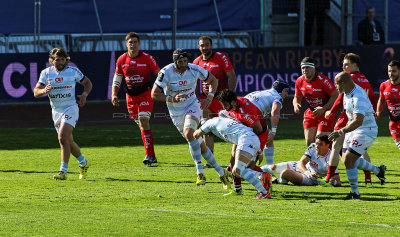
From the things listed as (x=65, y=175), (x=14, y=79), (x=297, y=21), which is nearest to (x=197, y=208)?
(x=65, y=175)

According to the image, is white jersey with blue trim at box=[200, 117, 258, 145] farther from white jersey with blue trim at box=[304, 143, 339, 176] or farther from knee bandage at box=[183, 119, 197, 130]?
white jersey with blue trim at box=[304, 143, 339, 176]

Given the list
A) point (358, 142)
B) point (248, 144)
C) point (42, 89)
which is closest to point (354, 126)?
point (358, 142)

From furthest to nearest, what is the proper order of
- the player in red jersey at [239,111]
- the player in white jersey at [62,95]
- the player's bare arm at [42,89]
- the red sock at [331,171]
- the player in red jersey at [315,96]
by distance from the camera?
the player in red jersey at [315,96] → the player in white jersey at [62,95] → the player's bare arm at [42,89] → the red sock at [331,171] → the player in red jersey at [239,111]

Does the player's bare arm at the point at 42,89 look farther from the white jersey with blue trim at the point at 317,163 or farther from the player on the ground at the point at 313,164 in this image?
the white jersey with blue trim at the point at 317,163

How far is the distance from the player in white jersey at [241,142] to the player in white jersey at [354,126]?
110cm

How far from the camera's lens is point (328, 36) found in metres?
30.5

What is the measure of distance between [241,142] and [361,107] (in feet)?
5.62

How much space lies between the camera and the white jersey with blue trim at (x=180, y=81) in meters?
13.5

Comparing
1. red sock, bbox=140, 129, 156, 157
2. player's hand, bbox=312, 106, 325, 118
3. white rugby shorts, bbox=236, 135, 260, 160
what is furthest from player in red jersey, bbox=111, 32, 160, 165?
white rugby shorts, bbox=236, 135, 260, 160

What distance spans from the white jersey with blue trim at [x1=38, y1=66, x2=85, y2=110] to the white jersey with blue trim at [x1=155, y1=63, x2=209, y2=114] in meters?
1.50

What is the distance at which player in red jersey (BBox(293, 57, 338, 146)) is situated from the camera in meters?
13.7

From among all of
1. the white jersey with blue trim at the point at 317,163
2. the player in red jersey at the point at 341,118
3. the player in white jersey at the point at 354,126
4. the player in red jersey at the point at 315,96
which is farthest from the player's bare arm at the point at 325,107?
the player in white jersey at the point at 354,126

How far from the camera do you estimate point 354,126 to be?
1096cm

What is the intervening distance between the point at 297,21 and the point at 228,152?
48.6 feet
